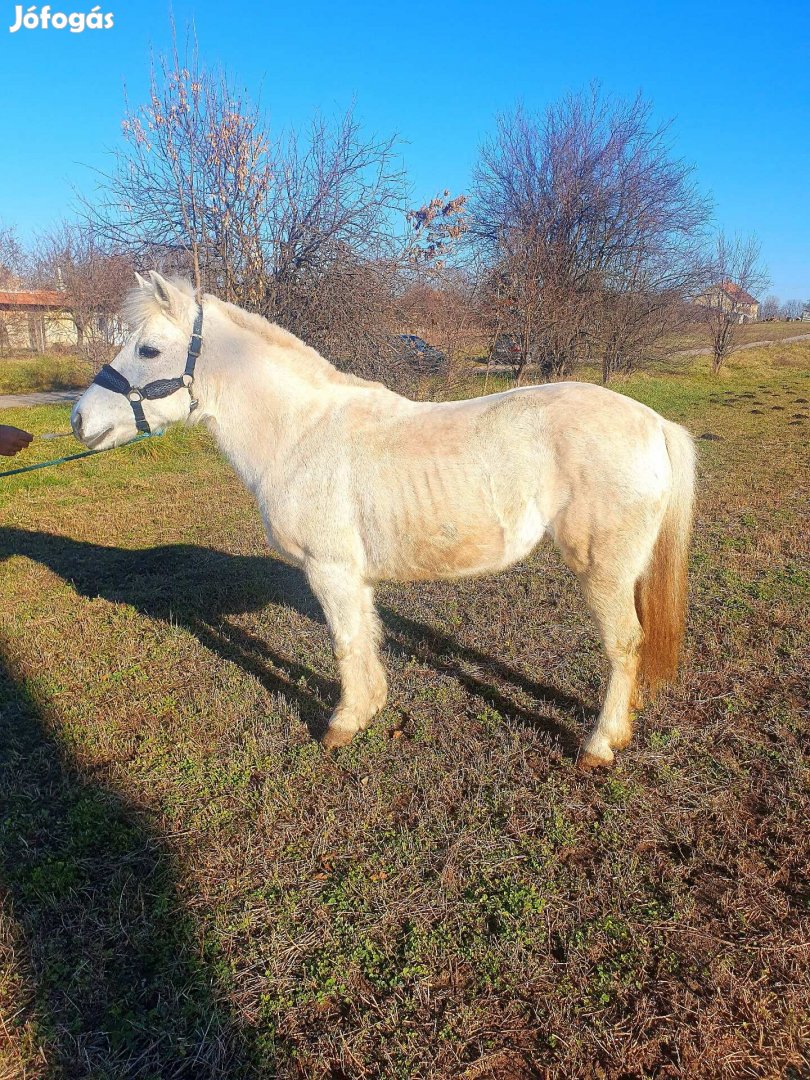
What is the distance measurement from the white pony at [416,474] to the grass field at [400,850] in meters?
0.48

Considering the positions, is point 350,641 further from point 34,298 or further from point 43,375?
point 34,298

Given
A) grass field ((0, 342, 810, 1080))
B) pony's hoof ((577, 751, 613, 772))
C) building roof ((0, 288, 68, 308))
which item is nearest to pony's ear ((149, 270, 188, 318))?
grass field ((0, 342, 810, 1080))

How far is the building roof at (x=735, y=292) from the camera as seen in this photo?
1086 inches

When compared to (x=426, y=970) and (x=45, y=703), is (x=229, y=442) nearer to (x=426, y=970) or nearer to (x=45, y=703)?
(x=45, y=703)

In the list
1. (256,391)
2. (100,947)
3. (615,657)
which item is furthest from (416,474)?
(100,947)

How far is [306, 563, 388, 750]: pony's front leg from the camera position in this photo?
336 centimetres

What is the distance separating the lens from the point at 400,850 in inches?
107

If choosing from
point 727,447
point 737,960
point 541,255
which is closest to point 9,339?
point 541,255

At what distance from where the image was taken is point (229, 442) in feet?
11.3

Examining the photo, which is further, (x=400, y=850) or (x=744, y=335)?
(x=744, y=335)

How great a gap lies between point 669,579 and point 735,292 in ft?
103

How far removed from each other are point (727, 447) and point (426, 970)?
12.4 m

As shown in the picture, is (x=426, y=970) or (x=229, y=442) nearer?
(x=426, y=970)

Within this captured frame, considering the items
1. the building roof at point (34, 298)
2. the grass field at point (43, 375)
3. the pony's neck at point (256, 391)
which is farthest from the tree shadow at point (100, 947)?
the building roof at point (34, 298)
